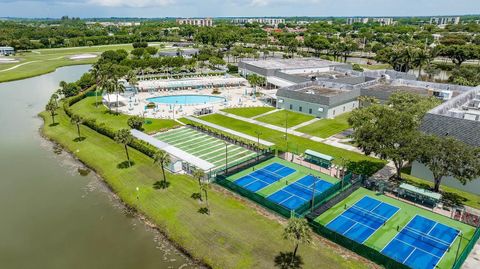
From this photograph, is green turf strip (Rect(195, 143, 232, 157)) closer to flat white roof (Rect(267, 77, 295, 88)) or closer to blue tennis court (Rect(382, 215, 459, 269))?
blue tennis court (Rect(382, 215, 459, 269))

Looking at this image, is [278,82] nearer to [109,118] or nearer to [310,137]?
[310,137]

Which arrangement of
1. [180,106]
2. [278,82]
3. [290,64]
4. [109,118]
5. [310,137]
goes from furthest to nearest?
[290,64]
[278,82]
[180,106]
[109,118]
[310,137]

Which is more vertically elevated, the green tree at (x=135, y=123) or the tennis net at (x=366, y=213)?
the green tree at (x=135, y=123)

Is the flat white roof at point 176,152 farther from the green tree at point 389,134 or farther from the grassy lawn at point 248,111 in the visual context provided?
the grassy lawn at point 248,111

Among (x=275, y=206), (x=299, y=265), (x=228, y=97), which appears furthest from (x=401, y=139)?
(x=228, y=97)

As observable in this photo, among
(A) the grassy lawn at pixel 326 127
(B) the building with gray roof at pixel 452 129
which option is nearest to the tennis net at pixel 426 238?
(B) the building with gray roof at pixel 452 129

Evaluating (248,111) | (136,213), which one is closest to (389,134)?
(136,213)

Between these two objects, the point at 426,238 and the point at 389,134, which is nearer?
the point at 426,238

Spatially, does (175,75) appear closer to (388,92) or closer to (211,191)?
(388,92)
